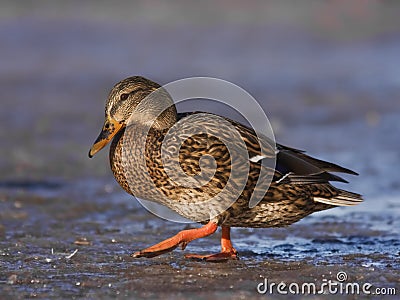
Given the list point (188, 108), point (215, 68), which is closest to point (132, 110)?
point (188, 108)

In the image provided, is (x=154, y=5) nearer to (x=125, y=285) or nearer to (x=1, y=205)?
(x=1, y=205)

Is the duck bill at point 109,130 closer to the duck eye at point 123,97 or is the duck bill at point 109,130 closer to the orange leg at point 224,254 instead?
the duck eye at point 123,97

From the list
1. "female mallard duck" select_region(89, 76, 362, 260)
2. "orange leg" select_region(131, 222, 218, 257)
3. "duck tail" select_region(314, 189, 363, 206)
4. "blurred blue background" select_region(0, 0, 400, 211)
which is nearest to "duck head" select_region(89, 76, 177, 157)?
"female mallard duck" select_region(89, 76, 362, 260)

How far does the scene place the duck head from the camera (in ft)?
18.3

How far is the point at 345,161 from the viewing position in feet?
29.9

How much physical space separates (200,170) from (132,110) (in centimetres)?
70

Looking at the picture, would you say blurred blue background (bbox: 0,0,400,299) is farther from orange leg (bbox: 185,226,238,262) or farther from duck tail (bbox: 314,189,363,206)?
duck tail (bbox: 314,189,363,206)

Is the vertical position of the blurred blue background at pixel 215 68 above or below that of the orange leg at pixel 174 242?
above

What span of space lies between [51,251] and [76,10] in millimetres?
13429

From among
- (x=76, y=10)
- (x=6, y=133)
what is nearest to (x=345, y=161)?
(x=6, y=133)

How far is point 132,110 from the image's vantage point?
18.6ft

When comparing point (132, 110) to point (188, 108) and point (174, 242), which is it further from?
point (188, 108)

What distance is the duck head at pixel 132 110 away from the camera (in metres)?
5.59

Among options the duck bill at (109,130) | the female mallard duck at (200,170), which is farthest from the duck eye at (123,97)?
the duck bill at (109,130)
